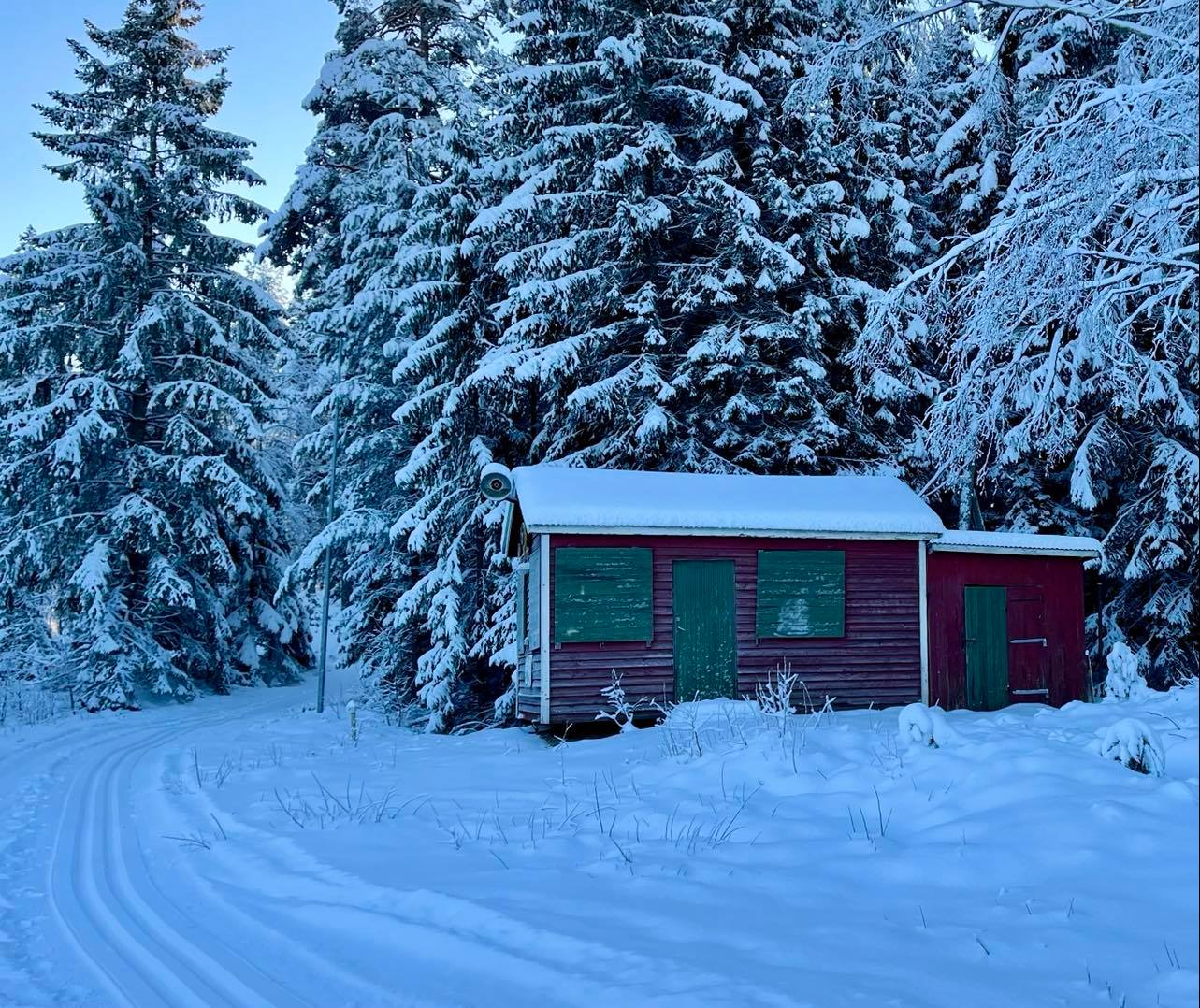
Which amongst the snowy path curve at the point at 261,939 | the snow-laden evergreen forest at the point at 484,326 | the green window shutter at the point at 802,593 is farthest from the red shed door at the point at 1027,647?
the snowy path curve at the point at 261,939

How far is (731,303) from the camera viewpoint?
18.5 meters

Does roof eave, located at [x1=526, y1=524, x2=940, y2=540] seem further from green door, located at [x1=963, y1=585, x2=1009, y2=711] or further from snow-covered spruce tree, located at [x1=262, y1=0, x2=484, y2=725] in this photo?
snow-covered spruce tree, located at [x1=262, y1=0, x2=484, y2=725]

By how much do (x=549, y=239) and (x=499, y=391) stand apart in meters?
3.74

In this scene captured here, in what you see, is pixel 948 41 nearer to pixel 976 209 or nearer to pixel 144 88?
pixel 976 209

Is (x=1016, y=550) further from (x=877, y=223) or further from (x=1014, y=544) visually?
(x=877, y=223)

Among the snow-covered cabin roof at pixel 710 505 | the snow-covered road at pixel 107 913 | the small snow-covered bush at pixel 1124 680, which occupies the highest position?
the snow-covered cabin roof at pixel 710 505

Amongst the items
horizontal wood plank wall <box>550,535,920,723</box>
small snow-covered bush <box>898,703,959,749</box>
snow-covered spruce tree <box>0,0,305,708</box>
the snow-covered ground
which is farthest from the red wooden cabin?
snow-covered spruce tree <box>0,0,305,708</box>

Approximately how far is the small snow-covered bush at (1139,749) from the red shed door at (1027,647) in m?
9.59

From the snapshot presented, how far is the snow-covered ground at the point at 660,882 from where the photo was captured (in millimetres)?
4027

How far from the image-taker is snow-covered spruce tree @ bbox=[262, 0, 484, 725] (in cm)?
2069

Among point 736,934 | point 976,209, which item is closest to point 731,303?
point 976,209

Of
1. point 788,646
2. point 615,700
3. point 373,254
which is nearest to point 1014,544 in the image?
point 788,646

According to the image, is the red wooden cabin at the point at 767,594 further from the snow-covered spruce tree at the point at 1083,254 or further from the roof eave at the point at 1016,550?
A: the snow-covered spruce tree at the point at 1083,254

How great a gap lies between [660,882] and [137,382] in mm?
21190
